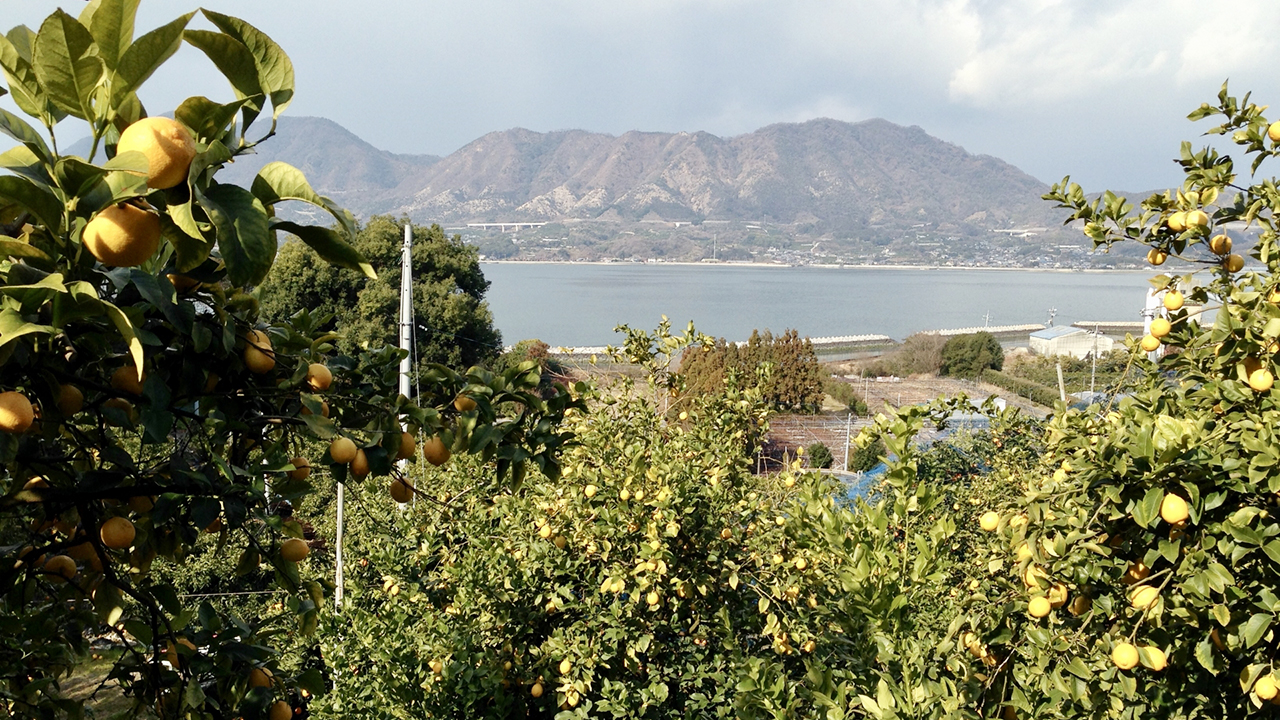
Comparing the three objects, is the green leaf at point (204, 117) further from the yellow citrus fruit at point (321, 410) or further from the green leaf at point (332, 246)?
the yellow citrus fruit at point (321, 410)

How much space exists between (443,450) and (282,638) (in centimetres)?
470

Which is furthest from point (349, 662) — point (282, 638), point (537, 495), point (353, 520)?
point (353, 520)

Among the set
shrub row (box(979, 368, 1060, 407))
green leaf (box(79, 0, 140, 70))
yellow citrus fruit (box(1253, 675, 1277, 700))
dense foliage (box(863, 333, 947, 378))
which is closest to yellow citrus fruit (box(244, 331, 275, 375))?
green leaf (box(79, 0, 140, 70))

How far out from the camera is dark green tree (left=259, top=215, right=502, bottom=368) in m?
19.0

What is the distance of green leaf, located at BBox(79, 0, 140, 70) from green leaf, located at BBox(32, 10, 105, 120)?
0.01 m

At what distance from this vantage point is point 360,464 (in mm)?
1204

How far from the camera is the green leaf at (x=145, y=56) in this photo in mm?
730

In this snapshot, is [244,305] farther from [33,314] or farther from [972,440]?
[972,440]

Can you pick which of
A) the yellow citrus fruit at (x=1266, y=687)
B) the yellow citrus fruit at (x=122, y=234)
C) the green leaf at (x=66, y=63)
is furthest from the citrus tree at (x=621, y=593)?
the green leaf at (x=66, y=63)

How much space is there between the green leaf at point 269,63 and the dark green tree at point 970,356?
37893 mm

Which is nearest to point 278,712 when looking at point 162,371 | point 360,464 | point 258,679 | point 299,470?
point 258,679

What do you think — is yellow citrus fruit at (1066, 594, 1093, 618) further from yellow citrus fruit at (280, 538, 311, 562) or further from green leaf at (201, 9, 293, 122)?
green leaf at (201, 9, 293, 122)

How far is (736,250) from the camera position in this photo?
16788 cm

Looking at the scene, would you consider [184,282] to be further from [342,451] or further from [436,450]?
[436,450]
